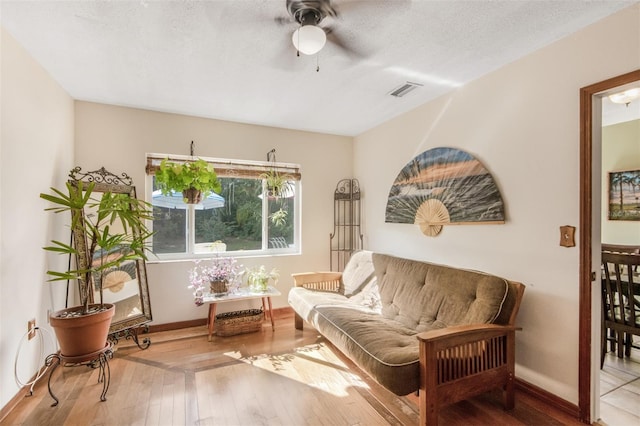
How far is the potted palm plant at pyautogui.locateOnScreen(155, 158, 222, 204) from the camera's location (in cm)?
251

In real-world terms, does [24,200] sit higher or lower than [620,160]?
lower

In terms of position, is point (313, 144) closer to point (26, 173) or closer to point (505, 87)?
point (505, 87)

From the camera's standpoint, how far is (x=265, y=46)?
1.95m

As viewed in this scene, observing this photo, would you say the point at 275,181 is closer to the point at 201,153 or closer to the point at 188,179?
the point at 201,153

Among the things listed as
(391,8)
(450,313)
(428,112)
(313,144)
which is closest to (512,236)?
(450,313)

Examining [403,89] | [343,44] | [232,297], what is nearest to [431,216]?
[403,89]

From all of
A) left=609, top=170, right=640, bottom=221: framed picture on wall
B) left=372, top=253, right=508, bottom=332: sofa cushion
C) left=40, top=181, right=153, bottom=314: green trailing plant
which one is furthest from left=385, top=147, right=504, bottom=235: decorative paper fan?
left=609, top=170, right=640, bottom=221: framed picture on wall

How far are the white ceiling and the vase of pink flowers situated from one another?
1.68 meters

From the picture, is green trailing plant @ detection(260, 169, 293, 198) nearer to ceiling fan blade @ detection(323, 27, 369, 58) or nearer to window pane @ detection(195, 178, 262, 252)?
window pane @ detection(195, 178, 262, 252)

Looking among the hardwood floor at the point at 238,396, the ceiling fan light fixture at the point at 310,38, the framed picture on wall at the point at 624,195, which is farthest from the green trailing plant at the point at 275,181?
the framed picture on wall at the point at 624,195

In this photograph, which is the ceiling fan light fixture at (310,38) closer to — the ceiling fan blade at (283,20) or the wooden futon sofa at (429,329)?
the ceiling fan blade at (283,20)

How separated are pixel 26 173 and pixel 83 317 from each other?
1.08 metres

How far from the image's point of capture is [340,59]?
212 cm

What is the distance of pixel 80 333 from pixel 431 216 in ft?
9.37
